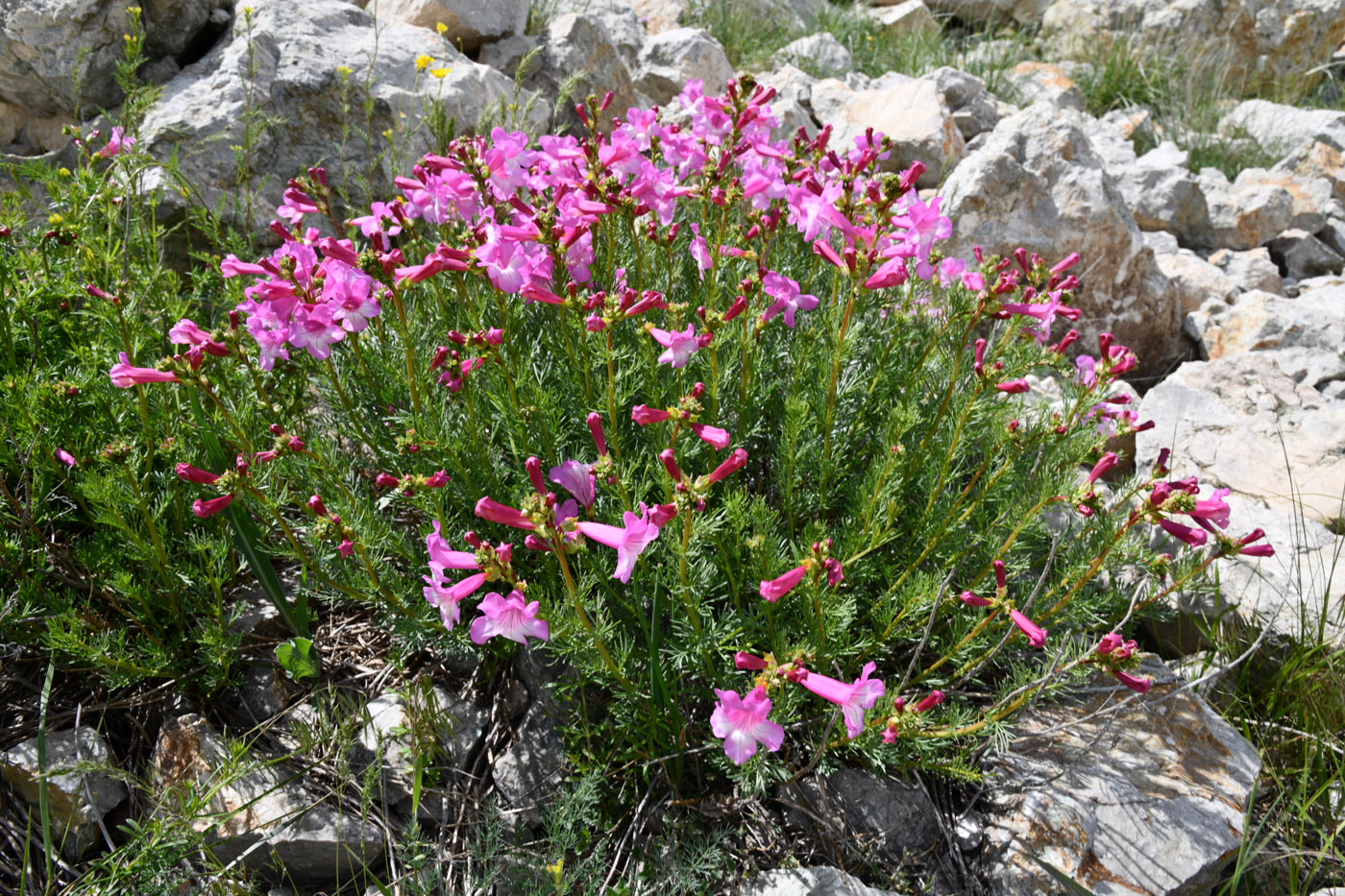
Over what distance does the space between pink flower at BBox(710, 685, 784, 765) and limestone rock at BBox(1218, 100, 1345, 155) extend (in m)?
10.1

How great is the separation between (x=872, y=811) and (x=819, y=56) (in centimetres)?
936

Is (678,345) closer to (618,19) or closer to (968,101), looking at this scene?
(618,19)

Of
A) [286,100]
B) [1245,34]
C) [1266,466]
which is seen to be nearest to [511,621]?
[1266,466]

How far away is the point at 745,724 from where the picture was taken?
6.42 feet

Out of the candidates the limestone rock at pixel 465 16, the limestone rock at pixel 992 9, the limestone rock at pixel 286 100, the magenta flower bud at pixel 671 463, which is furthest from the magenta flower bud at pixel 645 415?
the limestone rock at pixel 992 9

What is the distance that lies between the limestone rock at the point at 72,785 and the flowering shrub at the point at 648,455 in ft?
1.47

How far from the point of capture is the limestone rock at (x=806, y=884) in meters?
2.46

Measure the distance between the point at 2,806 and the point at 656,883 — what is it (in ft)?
7.76

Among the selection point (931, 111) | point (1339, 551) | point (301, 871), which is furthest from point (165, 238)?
point (1339, 551)

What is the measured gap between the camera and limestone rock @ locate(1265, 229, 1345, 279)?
22.0ft

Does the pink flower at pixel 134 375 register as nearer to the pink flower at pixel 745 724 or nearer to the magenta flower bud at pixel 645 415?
the magenta flower bud at pixel 645 415

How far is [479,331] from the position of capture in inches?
117

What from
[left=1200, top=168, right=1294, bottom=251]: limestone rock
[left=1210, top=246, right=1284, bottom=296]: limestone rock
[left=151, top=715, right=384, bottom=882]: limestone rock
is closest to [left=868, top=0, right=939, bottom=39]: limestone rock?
[left=1200, top=168, right=1294, bottom=251]: limestone rock

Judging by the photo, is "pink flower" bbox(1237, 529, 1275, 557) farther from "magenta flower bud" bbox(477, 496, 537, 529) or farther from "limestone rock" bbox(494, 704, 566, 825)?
"limestone rock" bbox(494, 704, 566, 825)
